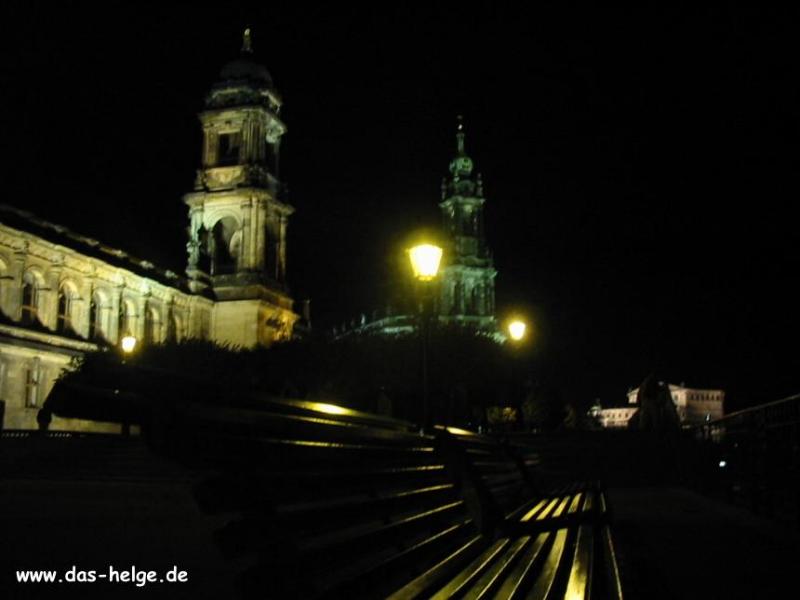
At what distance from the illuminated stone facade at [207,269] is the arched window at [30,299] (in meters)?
0.05

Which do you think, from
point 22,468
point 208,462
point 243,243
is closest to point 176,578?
point 208,462

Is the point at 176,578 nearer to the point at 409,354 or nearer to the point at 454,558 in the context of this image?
the point at 454,558

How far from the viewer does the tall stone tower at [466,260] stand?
85381mm

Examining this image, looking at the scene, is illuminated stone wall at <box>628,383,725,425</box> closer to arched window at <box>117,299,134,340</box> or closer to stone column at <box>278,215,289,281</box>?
stone column at <box>278,215,289,281</box>

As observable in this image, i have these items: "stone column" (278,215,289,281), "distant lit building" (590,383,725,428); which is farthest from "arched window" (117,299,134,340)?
"distant lit building" (590,383,725,428)

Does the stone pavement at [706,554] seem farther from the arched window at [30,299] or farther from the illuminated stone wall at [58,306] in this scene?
the arched window at [30,299]

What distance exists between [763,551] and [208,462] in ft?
24.8

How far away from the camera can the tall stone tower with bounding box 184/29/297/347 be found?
2210 inches

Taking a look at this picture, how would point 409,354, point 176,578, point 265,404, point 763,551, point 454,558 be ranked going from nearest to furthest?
point 265,404, point 454,558, point 176,578, point 763,551, point 409,354

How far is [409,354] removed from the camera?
173 ft

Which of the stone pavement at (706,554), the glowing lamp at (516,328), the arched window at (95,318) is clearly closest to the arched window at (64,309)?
the arched window at (95,318)

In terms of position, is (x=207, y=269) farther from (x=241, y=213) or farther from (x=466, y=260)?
(x=466, y=260)

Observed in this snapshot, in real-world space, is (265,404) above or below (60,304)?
below

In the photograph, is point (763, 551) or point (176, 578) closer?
point (176, 578)
